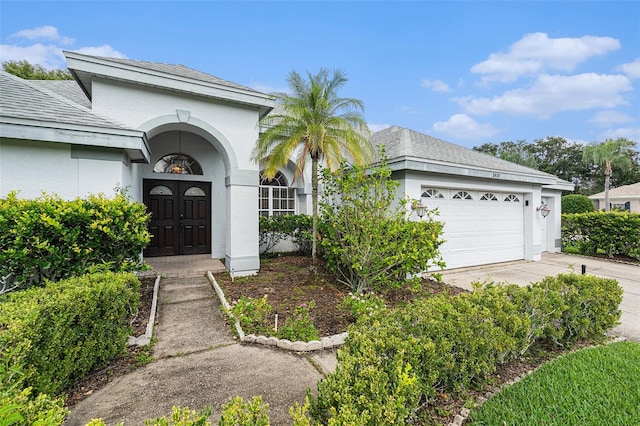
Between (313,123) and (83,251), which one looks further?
(313,123)

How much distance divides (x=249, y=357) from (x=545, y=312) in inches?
164

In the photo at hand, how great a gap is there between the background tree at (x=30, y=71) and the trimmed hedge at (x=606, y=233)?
1284 inches

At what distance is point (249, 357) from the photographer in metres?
3.79

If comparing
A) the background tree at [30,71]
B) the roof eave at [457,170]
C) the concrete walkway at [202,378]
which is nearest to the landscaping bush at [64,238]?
the concrete walkway at [202,378]

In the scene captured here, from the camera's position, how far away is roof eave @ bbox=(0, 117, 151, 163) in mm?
5074

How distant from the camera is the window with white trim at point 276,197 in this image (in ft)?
37.3

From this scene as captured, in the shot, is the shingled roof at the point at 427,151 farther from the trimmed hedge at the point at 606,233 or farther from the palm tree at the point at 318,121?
the trimmed hedge at the point at 606,233

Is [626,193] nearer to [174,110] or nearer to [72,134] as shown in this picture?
[174,110]

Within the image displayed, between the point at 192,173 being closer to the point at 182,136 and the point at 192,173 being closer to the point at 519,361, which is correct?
the point at 182,136

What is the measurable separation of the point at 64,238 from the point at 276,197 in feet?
24.9

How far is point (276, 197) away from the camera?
38.2 ft

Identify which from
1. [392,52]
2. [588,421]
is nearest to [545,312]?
[588,421]

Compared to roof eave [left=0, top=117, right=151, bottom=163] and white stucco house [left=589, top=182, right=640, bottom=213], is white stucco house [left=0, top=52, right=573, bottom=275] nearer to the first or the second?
roof eave [left=0, top=117, right=151, bottom=163]

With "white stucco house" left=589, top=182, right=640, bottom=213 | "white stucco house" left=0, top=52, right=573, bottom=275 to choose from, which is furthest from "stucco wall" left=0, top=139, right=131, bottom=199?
"white stucco house" left=589, top=182, right=640, bottom=213
